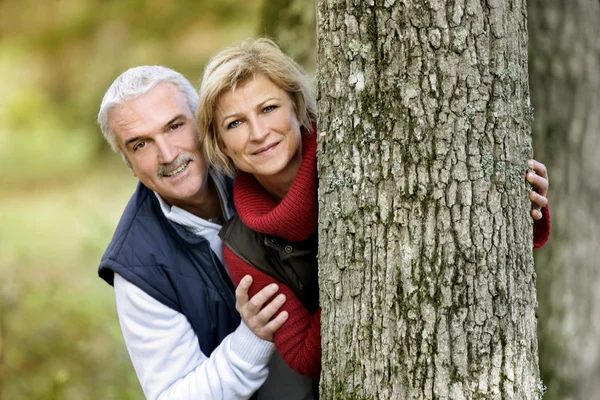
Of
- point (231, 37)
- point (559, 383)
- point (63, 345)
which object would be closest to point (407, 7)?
point (559, 383)

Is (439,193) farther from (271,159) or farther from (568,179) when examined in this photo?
(568,179)

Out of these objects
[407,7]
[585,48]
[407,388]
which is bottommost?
[407,388]

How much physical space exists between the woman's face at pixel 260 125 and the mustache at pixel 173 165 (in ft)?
0.93

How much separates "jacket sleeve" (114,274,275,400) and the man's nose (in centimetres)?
45

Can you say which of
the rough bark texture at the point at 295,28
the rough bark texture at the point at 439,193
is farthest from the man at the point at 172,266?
the rough bark texture at the point at 295,28

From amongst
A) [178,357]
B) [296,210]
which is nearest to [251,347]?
[178,357]

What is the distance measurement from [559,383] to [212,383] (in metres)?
2.08

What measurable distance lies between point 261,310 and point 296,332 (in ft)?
0.43

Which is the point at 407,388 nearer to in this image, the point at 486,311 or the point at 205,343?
the point at 486,311

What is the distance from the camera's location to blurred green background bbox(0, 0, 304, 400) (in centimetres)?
575

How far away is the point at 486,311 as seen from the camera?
1787mm

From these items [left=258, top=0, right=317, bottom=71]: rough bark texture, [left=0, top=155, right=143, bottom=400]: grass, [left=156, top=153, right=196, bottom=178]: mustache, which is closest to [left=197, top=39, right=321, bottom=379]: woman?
[left=156, top=153, right=196, bottom=178]: mustache

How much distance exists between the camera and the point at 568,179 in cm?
367

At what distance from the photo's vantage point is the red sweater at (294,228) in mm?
2145
